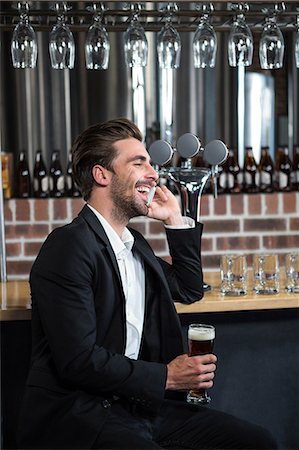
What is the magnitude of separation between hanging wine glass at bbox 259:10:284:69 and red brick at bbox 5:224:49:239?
143cm

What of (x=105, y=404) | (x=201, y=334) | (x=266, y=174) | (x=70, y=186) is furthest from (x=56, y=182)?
(x=105, y=404)

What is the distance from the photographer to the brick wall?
159 inches

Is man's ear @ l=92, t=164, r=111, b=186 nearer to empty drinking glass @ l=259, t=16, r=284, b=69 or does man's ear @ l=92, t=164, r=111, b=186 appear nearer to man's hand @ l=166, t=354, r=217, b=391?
man's hand @ l=166, t=354, r=217, b=391

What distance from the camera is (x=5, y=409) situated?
2.96m

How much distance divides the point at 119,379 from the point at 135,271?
0.39 meters

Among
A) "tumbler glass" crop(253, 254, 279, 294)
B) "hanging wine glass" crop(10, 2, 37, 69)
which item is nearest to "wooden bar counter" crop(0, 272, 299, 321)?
"tumbler glass" crop(253, 254, 279, 294)

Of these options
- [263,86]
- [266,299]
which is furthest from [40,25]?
[263,86]

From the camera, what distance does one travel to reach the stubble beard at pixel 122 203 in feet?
8.75

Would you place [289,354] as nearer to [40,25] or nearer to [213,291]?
[213,291]

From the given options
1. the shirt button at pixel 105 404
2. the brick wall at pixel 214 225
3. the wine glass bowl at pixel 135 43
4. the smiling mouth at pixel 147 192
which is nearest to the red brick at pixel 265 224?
Result: the brick wall at pixel 214 225

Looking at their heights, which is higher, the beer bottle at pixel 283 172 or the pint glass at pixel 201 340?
the beer bottle at pixel 283 172

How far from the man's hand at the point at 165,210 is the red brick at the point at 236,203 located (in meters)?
1.25

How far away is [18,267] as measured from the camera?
409cm

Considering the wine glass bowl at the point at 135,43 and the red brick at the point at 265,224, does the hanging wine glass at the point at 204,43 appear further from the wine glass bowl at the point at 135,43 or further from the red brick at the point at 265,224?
the red brick at the point at 265,224
